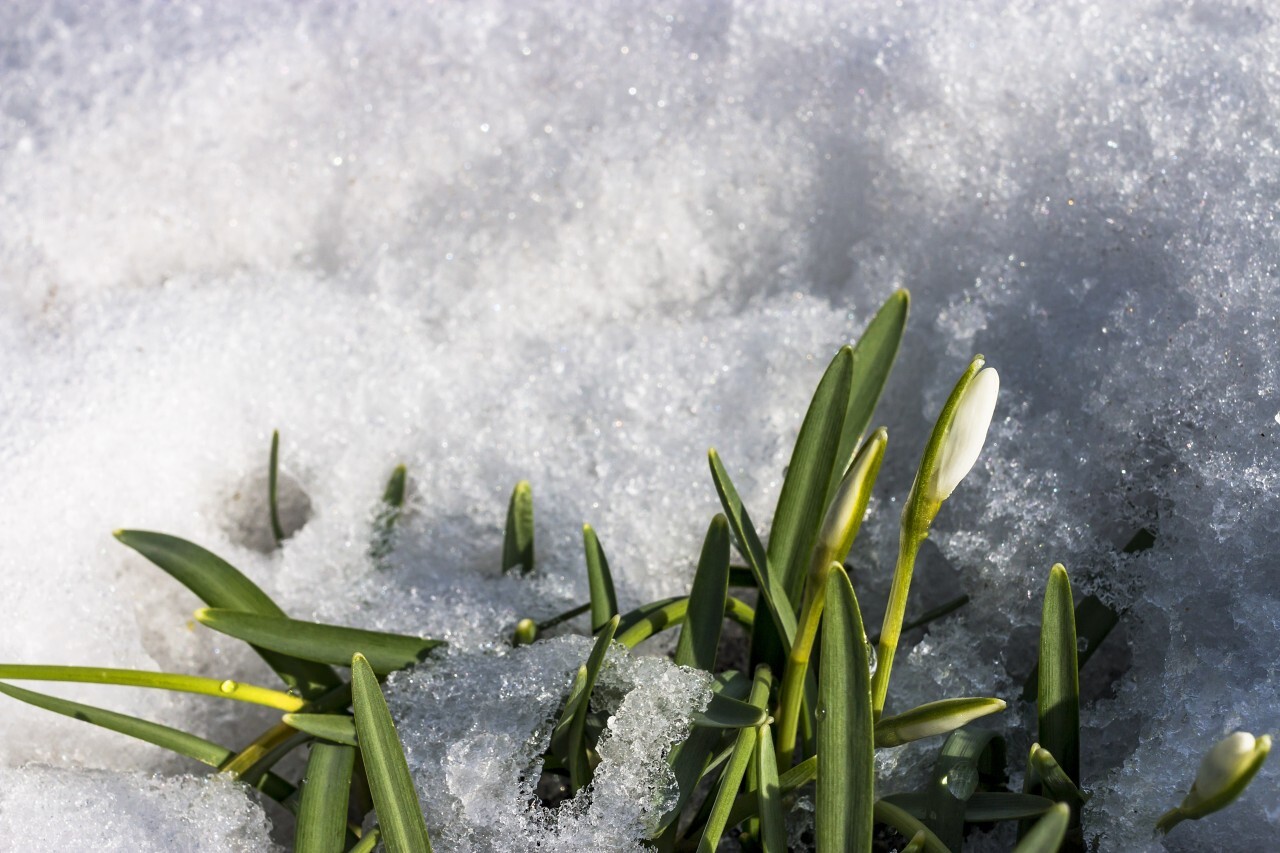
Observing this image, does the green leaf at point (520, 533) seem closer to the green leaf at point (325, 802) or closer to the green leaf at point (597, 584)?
the green leaf at point (597, 584)

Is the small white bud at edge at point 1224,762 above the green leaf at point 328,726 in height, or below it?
above

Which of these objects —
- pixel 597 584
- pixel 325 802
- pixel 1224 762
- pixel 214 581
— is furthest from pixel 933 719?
pixel 214 581

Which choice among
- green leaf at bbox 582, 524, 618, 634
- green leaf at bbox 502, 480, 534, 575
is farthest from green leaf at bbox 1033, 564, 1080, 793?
green leaf at bbox 502, 480, 534, 575

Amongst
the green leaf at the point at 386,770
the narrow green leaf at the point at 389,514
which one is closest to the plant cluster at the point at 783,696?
the green leaf at the point at 386,770

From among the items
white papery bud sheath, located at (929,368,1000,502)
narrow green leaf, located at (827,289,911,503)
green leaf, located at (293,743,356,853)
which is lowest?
green leaf, located at (293,743,356,853)

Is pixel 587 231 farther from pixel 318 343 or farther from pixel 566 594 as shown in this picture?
pixel 566 594

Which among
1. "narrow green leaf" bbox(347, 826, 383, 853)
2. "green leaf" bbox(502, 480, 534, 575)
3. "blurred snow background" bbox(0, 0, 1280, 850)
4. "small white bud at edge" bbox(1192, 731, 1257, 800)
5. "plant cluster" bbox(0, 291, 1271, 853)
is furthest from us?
"green leaf" bbox(502, 480, 534, 575)

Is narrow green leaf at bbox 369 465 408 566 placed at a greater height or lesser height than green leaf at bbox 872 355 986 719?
lesser

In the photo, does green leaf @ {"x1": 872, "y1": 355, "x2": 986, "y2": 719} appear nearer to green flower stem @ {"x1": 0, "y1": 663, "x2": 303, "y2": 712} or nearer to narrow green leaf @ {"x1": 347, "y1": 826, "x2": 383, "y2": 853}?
narrow green leaf @ {"x1": 347, "y1": 826, "x2": 383, "y2": 853}
